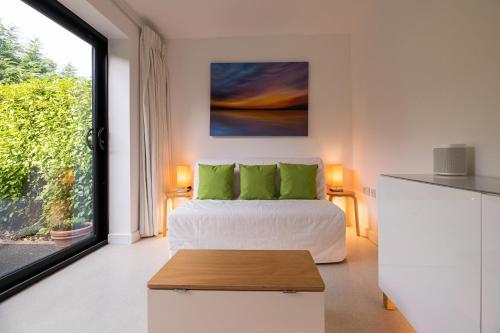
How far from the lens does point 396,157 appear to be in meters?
2.28

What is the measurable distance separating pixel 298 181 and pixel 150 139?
1.86 metres

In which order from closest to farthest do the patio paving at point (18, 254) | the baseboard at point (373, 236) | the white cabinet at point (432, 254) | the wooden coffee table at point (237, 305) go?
1. the white cabinet at point (432, 254)
2. the wooden coffee table at point (237, 305)
3. the patio paving at point (18, 254)
4. the baseboard at point (373, 236)

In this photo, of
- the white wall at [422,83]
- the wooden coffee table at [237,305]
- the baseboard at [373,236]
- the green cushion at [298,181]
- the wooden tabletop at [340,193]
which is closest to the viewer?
the wooden coffee table at [237,305]

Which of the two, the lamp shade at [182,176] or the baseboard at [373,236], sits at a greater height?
the lamp shade at [182,176]

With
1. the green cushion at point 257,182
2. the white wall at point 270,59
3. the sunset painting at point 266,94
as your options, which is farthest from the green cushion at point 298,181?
the sunset painting at point 266,94

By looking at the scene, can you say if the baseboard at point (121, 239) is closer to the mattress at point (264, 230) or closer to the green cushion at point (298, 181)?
the mattress at point (264, 230)

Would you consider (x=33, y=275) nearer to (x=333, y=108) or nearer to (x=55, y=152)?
(x=55, y=152)

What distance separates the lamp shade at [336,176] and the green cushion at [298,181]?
1.25ft

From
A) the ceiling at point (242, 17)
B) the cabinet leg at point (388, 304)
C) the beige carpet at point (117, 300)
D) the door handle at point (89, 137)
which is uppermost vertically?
the ceiling at point (242, 17)

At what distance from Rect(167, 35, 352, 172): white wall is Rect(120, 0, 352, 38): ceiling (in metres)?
0.14

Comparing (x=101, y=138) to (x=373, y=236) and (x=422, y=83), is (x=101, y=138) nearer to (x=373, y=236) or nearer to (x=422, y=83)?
(x=422, y=83)

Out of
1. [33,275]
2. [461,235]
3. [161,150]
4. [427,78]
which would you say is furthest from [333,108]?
[33,275]

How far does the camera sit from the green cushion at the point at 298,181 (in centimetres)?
285

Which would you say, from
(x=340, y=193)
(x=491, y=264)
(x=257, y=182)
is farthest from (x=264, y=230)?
(x=491, y=264)
